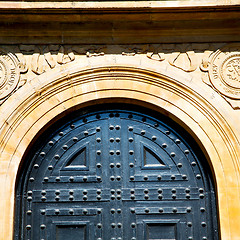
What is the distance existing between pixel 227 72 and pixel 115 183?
1702 mm

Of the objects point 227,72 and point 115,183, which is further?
point 227,72

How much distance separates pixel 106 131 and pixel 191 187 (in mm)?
1092

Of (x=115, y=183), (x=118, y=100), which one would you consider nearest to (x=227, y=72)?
(x=118, y=100)

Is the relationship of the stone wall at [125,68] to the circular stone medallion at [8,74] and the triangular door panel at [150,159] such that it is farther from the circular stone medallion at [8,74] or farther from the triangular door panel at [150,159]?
the triangular door panel at [150,159]

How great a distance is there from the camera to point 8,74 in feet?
16.4

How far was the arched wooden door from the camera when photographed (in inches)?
190

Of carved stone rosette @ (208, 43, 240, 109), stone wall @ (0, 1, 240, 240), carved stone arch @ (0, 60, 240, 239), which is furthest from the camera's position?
carved stone rosette @ (208, 43, 240, 109)

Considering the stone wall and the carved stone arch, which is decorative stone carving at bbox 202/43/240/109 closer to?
the stone wall

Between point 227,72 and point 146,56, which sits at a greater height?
point 146,56

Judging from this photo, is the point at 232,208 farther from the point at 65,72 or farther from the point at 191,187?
the point at 65,72

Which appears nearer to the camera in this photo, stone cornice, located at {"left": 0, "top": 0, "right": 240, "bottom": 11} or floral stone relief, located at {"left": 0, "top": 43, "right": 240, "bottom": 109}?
stone cornice, located at {"left": 0, "top": 0, "right": 240, "bottom": 11}

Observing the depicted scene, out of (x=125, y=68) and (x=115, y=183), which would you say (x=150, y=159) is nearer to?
(x=115, y=183)

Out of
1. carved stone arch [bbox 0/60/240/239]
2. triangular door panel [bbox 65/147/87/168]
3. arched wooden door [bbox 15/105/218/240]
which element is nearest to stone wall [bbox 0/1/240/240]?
carved stone arch [bbox 0/60/240/239]

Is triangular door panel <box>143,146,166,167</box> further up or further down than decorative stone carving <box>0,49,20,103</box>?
further down
